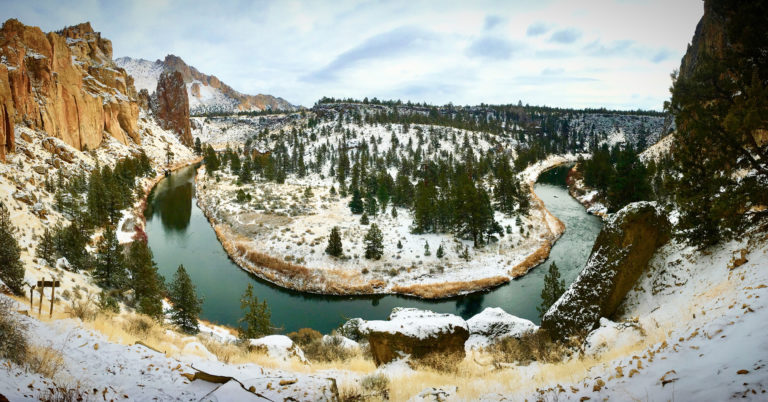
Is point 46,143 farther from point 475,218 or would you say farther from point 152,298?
point 475,218

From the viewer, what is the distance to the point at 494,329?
1423 centimetres

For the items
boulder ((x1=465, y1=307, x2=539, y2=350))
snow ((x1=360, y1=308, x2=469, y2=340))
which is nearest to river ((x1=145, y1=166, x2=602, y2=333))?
boulder ((x1=465, y1=307, x2=539, y2=350))

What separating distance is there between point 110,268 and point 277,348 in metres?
19.6

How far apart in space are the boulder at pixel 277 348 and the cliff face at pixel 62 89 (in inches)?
1988

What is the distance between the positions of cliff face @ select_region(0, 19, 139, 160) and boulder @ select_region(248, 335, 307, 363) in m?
50.5

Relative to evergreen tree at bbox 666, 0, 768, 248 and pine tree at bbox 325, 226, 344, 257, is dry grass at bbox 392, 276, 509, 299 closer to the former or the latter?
pine tree at bbox 325, 226, 344, 257

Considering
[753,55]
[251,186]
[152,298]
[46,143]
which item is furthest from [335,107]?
[753,55]

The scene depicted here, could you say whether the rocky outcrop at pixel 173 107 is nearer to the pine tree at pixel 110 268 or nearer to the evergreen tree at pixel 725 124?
the pine tree at pixel 110 268

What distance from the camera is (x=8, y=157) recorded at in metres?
39.5

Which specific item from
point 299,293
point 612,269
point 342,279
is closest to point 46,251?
point 299,293

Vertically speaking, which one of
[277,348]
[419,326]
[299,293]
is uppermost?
[419,326]

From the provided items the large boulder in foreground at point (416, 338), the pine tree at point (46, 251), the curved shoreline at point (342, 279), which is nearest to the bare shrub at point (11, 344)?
the large boulder in foreground at point (416, 338)

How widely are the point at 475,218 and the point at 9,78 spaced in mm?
66924

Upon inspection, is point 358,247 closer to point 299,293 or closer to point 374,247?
point 374,247
